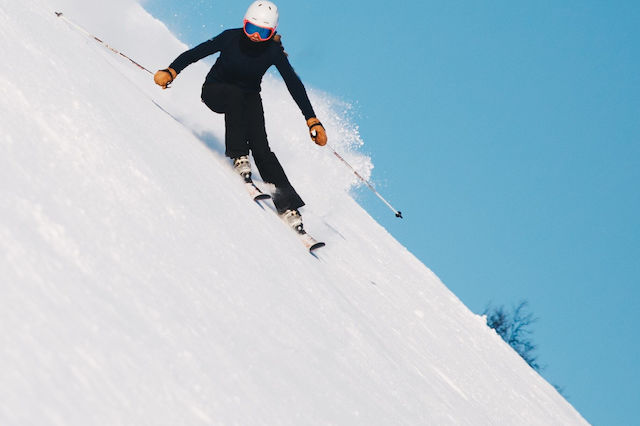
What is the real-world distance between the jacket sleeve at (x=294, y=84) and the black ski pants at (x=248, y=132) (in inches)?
9.3

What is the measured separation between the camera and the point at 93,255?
99.9 inches

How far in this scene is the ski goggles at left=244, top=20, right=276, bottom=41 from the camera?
203 inches

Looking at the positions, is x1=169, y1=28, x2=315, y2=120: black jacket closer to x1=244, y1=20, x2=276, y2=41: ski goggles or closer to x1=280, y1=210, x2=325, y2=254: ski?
x1=244, y1=20, x2=276, y2=41: ski goggles

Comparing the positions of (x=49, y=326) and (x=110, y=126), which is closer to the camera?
(x=49, y=326)

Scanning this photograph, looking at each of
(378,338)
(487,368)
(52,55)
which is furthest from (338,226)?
(52,55)

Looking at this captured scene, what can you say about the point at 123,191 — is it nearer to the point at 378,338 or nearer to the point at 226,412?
the point at 226,412

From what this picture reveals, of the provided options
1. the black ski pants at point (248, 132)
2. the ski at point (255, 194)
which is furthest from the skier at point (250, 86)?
the ski at point (255, 194)

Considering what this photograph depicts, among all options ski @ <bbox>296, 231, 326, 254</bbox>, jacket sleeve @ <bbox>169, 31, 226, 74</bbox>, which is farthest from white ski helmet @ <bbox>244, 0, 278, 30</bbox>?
ski @ <bbox>296, 231, 326, 254</bbox>

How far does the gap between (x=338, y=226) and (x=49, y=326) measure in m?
4.78

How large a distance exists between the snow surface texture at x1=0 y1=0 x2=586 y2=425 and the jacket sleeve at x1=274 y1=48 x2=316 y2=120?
26.5 inches

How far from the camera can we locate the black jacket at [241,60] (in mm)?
5320

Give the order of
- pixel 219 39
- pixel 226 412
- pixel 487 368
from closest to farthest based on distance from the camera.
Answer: pixel 226 412, pixel 219 39, pixel 487 368

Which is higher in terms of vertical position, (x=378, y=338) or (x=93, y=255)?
(x=378, y=338)

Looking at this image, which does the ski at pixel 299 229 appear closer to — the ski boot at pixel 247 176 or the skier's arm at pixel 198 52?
the ski boot at pixel 247 176
